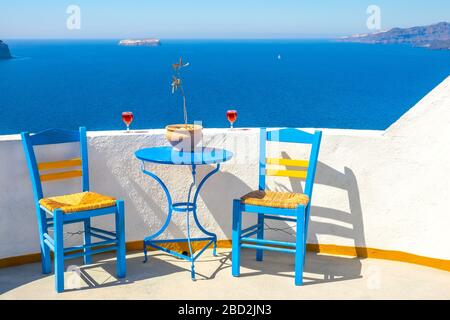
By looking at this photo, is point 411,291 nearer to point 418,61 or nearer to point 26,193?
point 26,193

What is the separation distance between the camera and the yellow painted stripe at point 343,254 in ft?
13.4

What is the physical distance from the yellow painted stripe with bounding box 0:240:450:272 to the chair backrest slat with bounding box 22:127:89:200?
55cm

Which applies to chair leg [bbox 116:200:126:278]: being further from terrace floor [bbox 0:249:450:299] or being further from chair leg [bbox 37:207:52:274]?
chair leg [bbox 37:207:52:274]

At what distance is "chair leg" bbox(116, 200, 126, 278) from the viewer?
3.70 meters

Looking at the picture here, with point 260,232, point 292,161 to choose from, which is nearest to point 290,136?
point 292,161

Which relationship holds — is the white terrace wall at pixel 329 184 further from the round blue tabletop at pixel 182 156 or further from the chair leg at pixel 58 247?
the chair leg at pixel 58 247

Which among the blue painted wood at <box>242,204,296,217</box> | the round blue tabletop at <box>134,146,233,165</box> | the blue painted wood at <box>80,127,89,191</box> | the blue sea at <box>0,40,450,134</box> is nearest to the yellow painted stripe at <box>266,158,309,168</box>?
the round blue tabletop at <box>134,146,233,165</box>

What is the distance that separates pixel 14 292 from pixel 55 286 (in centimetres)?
23

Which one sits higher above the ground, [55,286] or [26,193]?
[26,193]

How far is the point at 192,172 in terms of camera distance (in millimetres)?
4152

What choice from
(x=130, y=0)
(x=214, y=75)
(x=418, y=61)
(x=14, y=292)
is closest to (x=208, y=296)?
(x=14, y=292)

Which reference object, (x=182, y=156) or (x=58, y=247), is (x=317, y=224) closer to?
(x=182, y=156)

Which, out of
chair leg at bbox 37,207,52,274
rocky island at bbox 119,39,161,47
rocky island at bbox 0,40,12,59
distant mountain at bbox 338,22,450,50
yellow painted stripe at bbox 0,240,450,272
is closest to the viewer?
chair leg at bbox 37,207,52,274

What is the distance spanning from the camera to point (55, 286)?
3656mm
